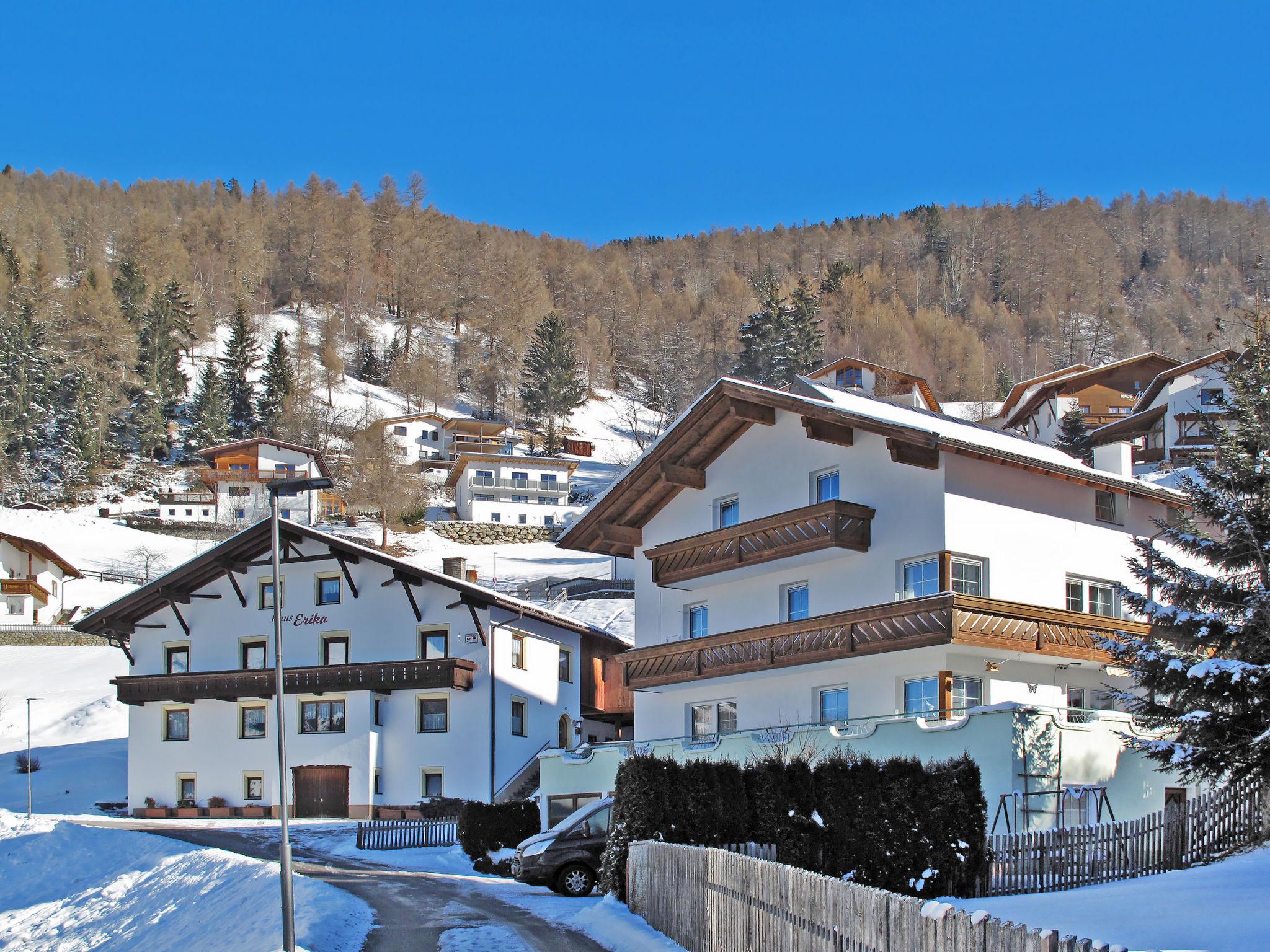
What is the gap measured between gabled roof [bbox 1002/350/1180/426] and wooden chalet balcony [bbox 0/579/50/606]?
7592cm

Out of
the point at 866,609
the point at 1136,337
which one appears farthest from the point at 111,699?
the point at 1136,337

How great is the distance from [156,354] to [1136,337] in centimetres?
11258

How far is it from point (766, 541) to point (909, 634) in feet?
16.7

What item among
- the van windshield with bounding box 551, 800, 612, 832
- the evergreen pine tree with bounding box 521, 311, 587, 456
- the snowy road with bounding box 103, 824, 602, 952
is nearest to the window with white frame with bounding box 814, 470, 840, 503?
the van windshield with bounding box 551, 800, 612, 832

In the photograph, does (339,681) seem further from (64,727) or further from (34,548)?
(34,548)

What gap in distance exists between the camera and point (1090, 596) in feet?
106

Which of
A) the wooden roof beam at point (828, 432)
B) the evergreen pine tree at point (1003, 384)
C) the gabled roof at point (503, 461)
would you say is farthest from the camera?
the evergreen pine tree at point (1003, 384)

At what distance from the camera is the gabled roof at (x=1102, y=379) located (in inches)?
4122

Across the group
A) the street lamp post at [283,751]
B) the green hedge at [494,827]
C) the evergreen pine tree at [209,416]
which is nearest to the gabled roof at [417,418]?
the evergreen pine tree at [209,416]

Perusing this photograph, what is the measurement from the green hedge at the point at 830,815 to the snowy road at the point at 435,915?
2165mm

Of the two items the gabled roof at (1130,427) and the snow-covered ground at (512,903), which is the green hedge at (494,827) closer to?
the snow-covered ground at (512,903)

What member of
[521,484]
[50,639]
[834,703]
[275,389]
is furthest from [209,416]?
[834,703]

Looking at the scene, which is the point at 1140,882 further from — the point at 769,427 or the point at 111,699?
the point at 111,699

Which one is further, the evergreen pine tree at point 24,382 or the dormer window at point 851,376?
the evergreen pine tree at point 24,382
